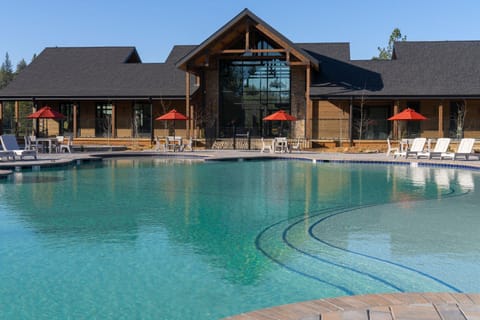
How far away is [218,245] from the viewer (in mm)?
A: 7105

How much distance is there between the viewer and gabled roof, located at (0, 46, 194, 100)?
30078 millimetres

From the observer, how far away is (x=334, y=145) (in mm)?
27328

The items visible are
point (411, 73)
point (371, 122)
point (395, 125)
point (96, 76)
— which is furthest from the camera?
point (96, 76)

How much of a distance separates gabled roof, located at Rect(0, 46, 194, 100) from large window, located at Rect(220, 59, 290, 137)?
2.64m

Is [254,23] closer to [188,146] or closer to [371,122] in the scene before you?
[188,146]

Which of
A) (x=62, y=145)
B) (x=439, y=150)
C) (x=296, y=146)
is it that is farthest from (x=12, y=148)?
(x=439, y=150)

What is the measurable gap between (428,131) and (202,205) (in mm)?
21092

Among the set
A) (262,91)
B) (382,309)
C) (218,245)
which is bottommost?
(218,245)

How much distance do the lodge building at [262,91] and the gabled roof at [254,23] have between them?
0.05 metres

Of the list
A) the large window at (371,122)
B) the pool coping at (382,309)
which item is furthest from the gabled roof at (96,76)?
the pool coping at (382,309)

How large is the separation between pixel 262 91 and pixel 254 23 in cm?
423

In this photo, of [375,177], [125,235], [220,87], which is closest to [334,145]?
[220,87]

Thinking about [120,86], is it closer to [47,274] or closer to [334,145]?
→ [334,145]

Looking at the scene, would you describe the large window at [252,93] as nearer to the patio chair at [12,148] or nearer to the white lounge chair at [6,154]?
the patio chair at [12,148]
